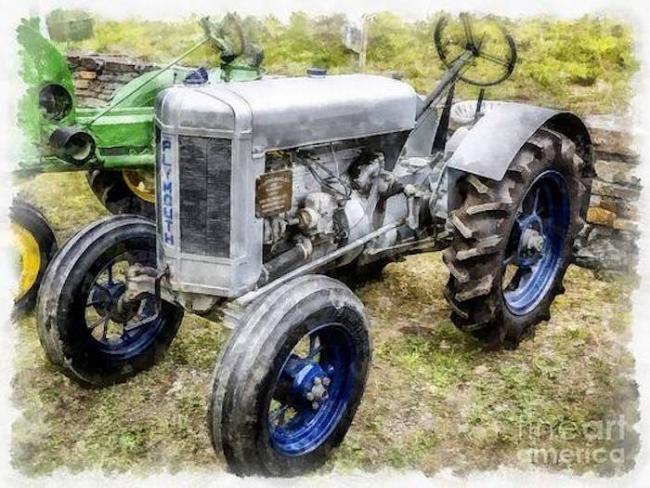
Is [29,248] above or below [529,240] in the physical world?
below

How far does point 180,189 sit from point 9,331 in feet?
4.82

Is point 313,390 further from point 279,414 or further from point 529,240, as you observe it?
point 529,240

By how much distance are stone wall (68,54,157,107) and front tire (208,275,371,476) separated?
5.85 m

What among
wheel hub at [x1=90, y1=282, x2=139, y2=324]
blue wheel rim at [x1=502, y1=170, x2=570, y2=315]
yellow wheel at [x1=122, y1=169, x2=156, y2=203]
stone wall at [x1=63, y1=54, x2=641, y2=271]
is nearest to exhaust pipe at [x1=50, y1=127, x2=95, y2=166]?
yellow wheel at [x1=122, y1=169, x2=156, y2=203]

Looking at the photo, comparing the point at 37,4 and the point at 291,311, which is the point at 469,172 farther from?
the point at 37,4

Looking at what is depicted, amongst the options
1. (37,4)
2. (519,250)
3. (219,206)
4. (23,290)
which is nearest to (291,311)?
(219,206)

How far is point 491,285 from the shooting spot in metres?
3.69

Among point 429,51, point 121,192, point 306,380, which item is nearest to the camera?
point 306,380

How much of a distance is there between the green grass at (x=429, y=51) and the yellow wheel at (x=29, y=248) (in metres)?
2.69

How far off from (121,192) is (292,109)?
3.03 meters

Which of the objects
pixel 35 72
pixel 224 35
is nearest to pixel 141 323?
pixel 35 72

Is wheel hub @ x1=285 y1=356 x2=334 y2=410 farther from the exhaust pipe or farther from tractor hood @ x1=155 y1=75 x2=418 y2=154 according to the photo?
the exhaust pipe

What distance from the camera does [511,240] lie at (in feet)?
13.2

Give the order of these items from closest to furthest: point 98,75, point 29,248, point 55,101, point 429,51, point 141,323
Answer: point 141,323 → point 29,248 → point 55,101 → point 429,51 → point 98,75
